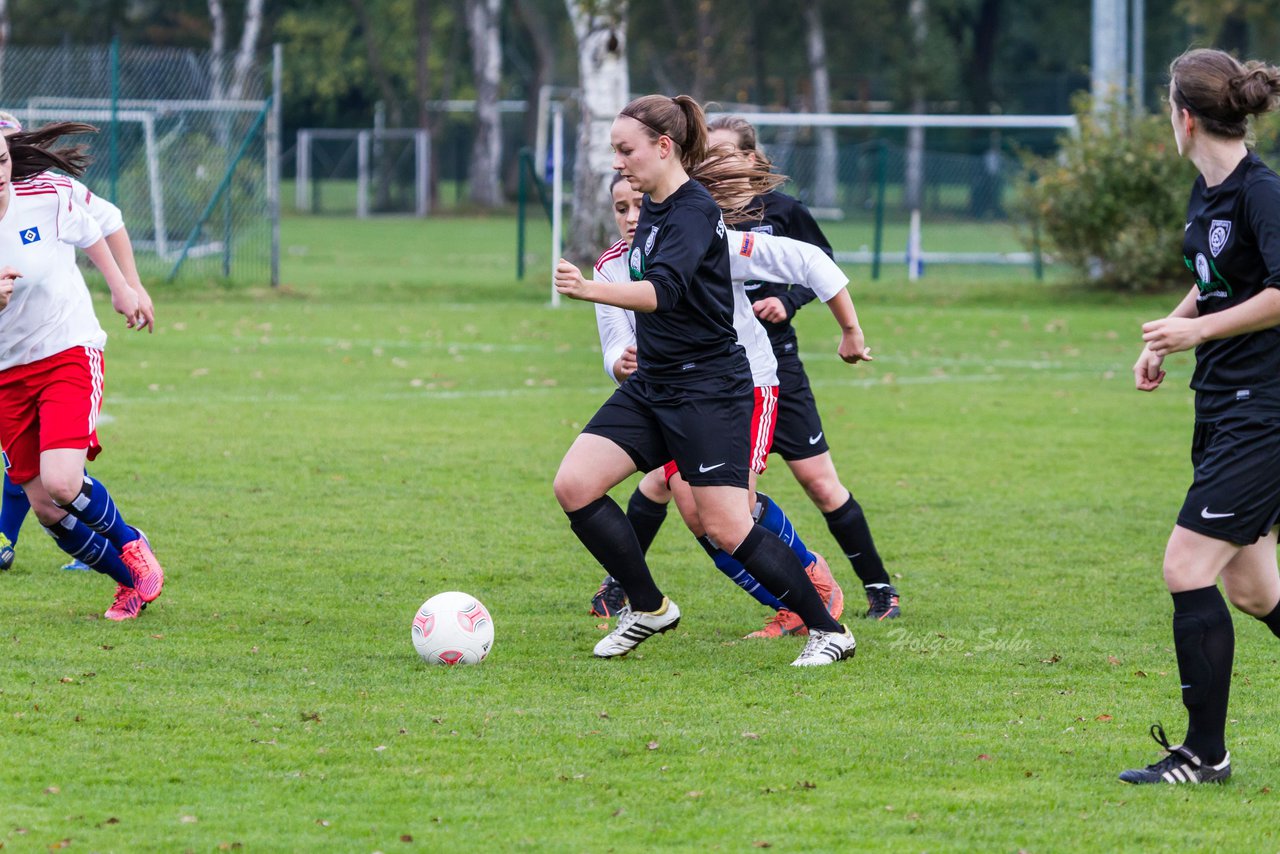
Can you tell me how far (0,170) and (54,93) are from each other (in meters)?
16.3

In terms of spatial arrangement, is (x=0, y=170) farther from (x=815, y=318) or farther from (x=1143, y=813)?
(x=815, y=318)

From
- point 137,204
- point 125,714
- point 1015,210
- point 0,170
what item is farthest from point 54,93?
point 125,714

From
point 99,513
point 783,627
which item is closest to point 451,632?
point 783,627

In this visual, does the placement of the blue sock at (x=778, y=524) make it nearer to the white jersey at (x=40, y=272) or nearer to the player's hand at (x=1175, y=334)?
the player's hand at (x=1175, y=334)

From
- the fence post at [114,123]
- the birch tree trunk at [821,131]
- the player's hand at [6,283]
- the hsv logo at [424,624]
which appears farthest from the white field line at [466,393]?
the birch tree trunk at [821,131]

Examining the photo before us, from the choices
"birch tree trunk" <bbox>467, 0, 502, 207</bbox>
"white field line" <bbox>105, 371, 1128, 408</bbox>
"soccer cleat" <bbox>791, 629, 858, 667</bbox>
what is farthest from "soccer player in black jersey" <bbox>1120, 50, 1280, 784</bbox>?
Result: "birch tree trunk" <bbox>467, 0, 502, 207</bbox>

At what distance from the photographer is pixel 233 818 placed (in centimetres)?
396

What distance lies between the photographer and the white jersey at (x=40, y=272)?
19.5ft

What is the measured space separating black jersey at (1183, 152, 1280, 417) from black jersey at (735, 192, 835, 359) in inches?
86.3

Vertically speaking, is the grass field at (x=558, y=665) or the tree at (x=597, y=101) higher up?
the tree at (x=597, y=101)

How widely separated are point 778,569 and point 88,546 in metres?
2.61

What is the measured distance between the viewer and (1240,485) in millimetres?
4168

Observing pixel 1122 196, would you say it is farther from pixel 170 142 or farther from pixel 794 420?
pixel 794 420

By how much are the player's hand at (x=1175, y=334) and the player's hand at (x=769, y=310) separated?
7.01 feet
